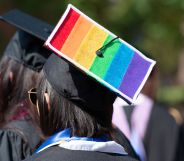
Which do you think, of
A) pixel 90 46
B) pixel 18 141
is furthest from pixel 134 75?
pixel 18 141

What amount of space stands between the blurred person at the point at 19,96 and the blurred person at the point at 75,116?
0.27 m

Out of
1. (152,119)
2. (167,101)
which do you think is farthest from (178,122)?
(167,101)

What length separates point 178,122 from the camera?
4484mm

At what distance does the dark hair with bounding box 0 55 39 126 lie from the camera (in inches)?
119

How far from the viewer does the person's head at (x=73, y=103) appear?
2369 mm

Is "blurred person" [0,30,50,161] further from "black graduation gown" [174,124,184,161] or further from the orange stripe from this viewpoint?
"black graduation gown" [174,124,184,161]

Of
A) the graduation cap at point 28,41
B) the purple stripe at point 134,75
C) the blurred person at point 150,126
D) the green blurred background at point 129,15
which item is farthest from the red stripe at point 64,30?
the green blurred background at point 129,15

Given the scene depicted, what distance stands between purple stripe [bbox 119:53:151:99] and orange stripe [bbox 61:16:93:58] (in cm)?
23

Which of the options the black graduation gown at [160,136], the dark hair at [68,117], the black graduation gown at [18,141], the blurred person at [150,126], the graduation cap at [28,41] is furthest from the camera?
the black graduation gown at [160,136]

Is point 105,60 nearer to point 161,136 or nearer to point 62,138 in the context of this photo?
point 62,138

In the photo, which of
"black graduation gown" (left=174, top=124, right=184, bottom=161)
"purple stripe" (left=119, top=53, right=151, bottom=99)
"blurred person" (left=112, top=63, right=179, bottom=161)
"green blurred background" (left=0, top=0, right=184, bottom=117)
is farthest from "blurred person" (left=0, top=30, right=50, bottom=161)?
"green blurred background" (left=0, top=0, right=184, bottom=117)

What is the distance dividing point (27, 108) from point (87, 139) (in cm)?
69

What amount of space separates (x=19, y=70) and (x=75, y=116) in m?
0.86

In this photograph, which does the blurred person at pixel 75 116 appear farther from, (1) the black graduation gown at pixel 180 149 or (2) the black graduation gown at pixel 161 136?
(1) the black graduation gown at pixel 180 149
